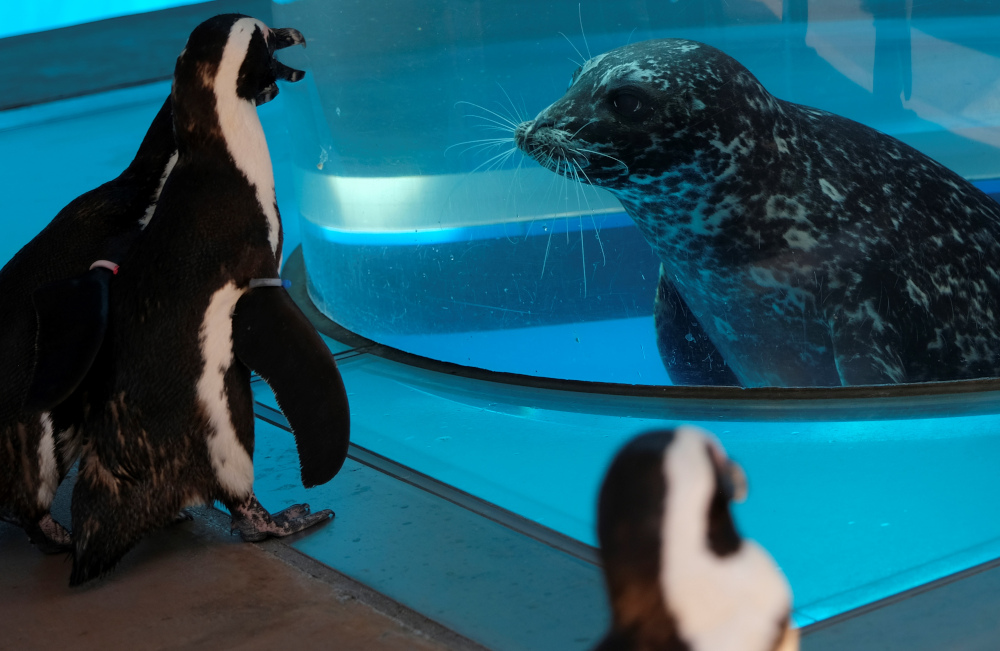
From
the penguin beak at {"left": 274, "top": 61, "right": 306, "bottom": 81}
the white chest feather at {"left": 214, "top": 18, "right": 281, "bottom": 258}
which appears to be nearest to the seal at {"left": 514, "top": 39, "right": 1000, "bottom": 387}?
the penguin beak at {"left": 274, "top": 61, "right": 306, "bottom": 81}

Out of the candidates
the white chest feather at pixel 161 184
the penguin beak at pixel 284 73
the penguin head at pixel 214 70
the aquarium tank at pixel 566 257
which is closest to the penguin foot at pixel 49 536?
the aquarium tank at pixel 566 257

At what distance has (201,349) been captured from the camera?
4.71ft

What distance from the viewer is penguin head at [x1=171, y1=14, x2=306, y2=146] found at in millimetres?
1462

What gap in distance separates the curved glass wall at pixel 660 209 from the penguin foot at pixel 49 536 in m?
1.05

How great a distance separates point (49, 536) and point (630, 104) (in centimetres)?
133

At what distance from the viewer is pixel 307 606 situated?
1.32 m

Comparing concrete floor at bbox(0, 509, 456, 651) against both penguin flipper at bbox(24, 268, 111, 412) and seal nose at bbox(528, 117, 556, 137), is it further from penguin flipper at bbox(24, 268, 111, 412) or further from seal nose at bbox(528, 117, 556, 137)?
seal nose at bbox(528, 117, 556, 137)

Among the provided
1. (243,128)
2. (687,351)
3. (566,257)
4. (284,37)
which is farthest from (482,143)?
(243,128)

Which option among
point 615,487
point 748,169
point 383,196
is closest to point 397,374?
point 383,196

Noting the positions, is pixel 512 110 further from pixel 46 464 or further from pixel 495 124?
pixel 46 464

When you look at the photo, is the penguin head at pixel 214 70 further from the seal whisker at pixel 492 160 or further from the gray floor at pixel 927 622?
the gray floor at pixel 927 622

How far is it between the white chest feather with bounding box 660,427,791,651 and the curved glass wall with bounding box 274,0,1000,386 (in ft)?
4.79

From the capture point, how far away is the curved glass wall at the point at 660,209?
81.4 inches

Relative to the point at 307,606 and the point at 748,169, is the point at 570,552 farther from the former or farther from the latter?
the point at 748,169
